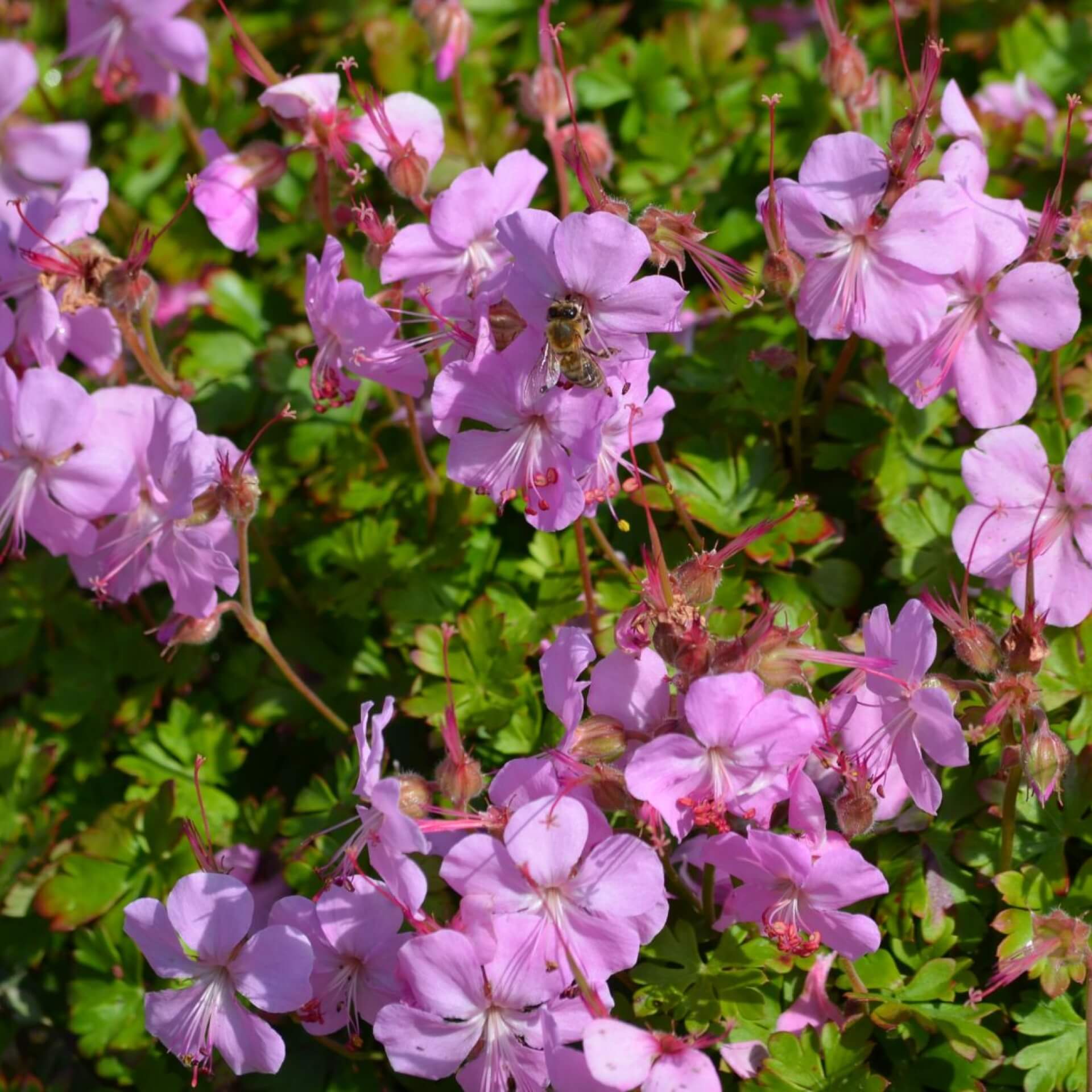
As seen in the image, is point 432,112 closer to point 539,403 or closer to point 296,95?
point 296,95

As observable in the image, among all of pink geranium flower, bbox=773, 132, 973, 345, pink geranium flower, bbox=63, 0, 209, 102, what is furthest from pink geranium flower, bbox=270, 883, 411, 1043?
pink geranium flower, bbox=63, 0, 209, 102

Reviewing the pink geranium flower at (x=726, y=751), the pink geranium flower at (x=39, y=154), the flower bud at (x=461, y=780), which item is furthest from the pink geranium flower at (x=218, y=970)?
the pink geranium flower at (x=39, y=154)

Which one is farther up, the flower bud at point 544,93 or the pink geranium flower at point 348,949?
the flower bud at point 544,93

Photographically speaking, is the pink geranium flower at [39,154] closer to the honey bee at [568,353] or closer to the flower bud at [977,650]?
the honey bee at [568,353]

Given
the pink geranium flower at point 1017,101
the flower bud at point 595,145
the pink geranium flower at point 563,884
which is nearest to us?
the pink geranium flower at point 563,884

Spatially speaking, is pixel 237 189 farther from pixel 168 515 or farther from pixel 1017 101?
pixel 1017 101
